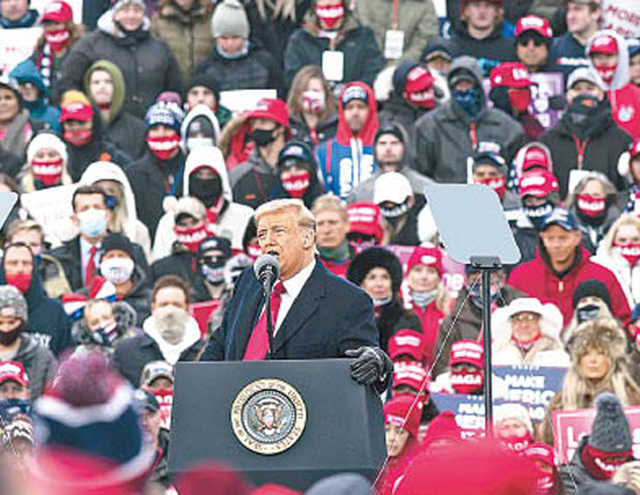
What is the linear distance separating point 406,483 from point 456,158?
10754 mm

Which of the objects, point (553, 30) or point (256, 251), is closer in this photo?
point (256, 251)

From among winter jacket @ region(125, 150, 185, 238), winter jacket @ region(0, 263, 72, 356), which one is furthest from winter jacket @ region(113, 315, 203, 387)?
winter jacket @ region(125, 150, 185, 238)

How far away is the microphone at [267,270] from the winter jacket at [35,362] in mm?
4628

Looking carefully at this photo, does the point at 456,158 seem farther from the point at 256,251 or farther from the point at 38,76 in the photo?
the point at 38,76

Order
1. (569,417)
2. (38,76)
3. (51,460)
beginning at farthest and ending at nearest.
→ 1. (38,76)
2. (569,417)
3. (51,460)

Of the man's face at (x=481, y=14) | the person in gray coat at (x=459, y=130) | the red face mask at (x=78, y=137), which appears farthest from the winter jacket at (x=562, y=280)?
the red face mask at (x=78, y=137)

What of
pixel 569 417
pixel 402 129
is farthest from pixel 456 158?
pixel 569 417

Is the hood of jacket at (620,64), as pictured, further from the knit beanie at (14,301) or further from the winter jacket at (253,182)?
the knit beanie at (14,301)

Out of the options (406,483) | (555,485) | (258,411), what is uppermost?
(406,483)

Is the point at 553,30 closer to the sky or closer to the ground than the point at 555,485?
closer to the sky

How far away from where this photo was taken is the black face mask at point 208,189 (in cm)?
1410

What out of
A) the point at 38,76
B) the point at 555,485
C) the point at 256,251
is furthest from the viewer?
the point at 38,76

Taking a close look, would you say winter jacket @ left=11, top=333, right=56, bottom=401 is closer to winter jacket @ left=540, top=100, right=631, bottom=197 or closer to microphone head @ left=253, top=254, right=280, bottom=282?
winter jacket @ left=540, top=100, right=631, bottom=197

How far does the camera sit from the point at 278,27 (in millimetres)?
16688
